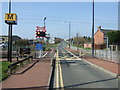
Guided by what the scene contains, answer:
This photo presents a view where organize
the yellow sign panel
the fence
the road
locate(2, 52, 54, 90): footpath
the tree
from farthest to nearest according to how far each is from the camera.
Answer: the tree
the fence
the yellow sign panel
the road
locate(2, 52, 54, 90): footpath

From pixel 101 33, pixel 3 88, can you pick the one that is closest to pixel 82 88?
pixel 3 88

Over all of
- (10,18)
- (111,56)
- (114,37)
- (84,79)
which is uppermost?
(10,18)

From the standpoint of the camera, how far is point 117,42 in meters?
62.8

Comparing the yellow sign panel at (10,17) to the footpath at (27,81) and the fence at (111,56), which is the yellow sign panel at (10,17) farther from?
the fence at (111,56)

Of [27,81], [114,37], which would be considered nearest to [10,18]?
[27,81]

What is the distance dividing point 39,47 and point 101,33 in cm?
5943

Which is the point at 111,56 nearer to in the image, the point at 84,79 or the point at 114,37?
the point at 84,79

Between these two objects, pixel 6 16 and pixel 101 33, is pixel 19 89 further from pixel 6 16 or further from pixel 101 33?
pixel 101 33

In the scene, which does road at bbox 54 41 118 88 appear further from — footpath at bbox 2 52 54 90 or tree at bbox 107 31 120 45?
tree at bbox 107 31 120 45

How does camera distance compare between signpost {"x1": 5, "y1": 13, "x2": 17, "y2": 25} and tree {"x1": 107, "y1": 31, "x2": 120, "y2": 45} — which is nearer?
signpost {"x1": 5, "y1": 13, "x2": 17, "y2": 25}

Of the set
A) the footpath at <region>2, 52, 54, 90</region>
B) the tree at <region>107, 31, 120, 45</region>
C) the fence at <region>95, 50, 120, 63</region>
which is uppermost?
the tree at <region>107, 31, 120, 45</region>

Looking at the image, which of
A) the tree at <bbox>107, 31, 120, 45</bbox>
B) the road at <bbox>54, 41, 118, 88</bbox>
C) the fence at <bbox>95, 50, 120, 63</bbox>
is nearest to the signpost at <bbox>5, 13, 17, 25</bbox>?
the road at <bbox>54, 41, 118, 88</bbox>

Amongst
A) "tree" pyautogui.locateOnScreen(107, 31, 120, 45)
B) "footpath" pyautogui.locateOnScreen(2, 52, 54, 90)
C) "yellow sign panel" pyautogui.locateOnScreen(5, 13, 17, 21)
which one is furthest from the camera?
"tree" pyautogui.locateOnScreen(107, 31, 120, 45)

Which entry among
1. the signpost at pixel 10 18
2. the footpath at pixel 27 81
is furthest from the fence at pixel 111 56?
the signpost at pixel 10 18
